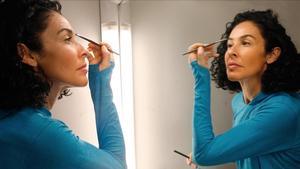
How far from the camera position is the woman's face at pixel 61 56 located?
809 mm

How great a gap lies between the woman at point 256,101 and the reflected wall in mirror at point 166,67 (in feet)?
0.47

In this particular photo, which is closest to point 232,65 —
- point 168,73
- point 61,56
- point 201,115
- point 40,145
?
point 201,115

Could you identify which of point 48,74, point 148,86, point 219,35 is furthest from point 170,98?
point 48,74

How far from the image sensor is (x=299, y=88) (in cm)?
108

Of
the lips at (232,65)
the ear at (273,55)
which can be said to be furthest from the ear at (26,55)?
the ear at (273,55)

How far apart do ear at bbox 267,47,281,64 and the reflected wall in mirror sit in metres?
0.22

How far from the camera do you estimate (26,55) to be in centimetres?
78

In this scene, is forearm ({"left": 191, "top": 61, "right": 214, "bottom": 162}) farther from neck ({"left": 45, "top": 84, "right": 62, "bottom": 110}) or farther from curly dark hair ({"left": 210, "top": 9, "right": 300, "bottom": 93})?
neck ({"left": 45, "top": 84, "right": 62, "bottom": 110})

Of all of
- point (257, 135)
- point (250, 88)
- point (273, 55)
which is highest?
point (273, 55)

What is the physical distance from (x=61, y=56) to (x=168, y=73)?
591 millimetres

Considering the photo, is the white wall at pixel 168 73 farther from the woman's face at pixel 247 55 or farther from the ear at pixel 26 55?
the ear at pixel 26 55

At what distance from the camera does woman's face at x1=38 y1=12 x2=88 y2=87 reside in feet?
2.65

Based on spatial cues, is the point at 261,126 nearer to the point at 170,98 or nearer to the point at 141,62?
the point at 170,98

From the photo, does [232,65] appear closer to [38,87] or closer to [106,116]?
[106,116]
